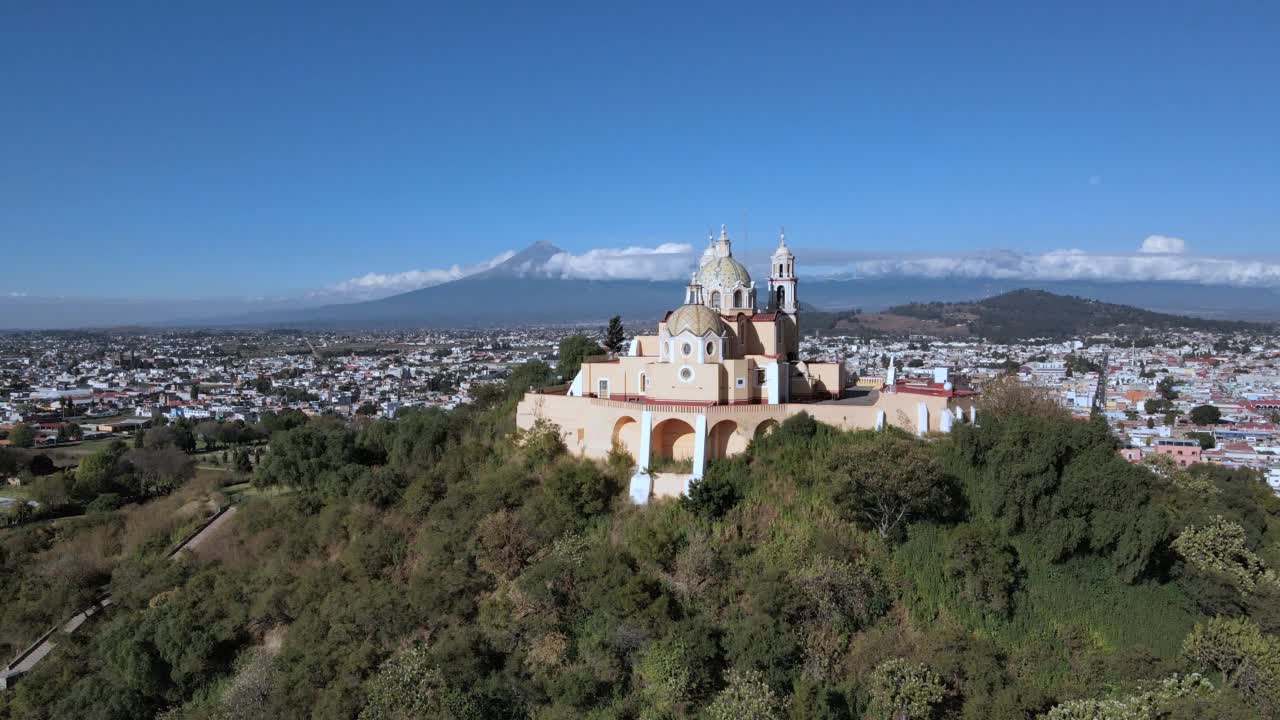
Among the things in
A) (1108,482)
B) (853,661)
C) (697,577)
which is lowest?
(853,661)

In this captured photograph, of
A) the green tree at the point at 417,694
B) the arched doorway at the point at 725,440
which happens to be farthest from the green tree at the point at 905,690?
the green tree at the point at 417,694

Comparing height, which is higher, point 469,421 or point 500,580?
point 469,421

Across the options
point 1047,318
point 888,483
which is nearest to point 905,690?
point 888,483

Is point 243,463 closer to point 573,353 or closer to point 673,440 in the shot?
point 573,353

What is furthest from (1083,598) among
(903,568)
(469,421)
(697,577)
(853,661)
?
(469,421)

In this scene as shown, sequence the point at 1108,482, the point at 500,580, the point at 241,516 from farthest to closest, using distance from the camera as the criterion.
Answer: the point at 241,516
the point at 500,580
the point at 1108,482

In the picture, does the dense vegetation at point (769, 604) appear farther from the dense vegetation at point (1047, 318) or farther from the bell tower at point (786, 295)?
the dense vegetation at point (1047, 318)

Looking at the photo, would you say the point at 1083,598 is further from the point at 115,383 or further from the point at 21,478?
the point at 115,383
